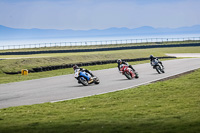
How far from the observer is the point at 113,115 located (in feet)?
41.1

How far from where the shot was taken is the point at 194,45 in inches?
4082

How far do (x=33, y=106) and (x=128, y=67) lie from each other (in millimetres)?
13389

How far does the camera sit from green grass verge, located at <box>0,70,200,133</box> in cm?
1013

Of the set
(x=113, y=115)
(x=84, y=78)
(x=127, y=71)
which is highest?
(x=127, y=71)

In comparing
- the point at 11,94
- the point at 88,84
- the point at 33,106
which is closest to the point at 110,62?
the point at 88,84

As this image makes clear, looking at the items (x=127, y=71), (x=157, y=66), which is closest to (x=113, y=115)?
(x=127, y=71)

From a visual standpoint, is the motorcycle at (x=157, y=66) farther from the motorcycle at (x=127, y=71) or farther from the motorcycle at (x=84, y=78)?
the motorcycle at (x=84, y=78)

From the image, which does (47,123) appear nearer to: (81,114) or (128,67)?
(81,114)

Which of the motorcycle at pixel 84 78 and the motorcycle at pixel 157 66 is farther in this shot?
the motorcycle at pixel 157 66

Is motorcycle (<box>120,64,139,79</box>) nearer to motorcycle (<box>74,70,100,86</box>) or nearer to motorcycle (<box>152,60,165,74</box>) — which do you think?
motorcycle (<box>74,70,100,86</box>)

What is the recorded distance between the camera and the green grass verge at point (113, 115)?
33.2 feet

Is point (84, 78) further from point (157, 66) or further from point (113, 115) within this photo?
point (113, 115)

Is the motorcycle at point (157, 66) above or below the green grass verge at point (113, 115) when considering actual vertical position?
above

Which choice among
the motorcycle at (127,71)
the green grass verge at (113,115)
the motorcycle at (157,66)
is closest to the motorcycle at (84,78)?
the motorcycle at (127,71)
